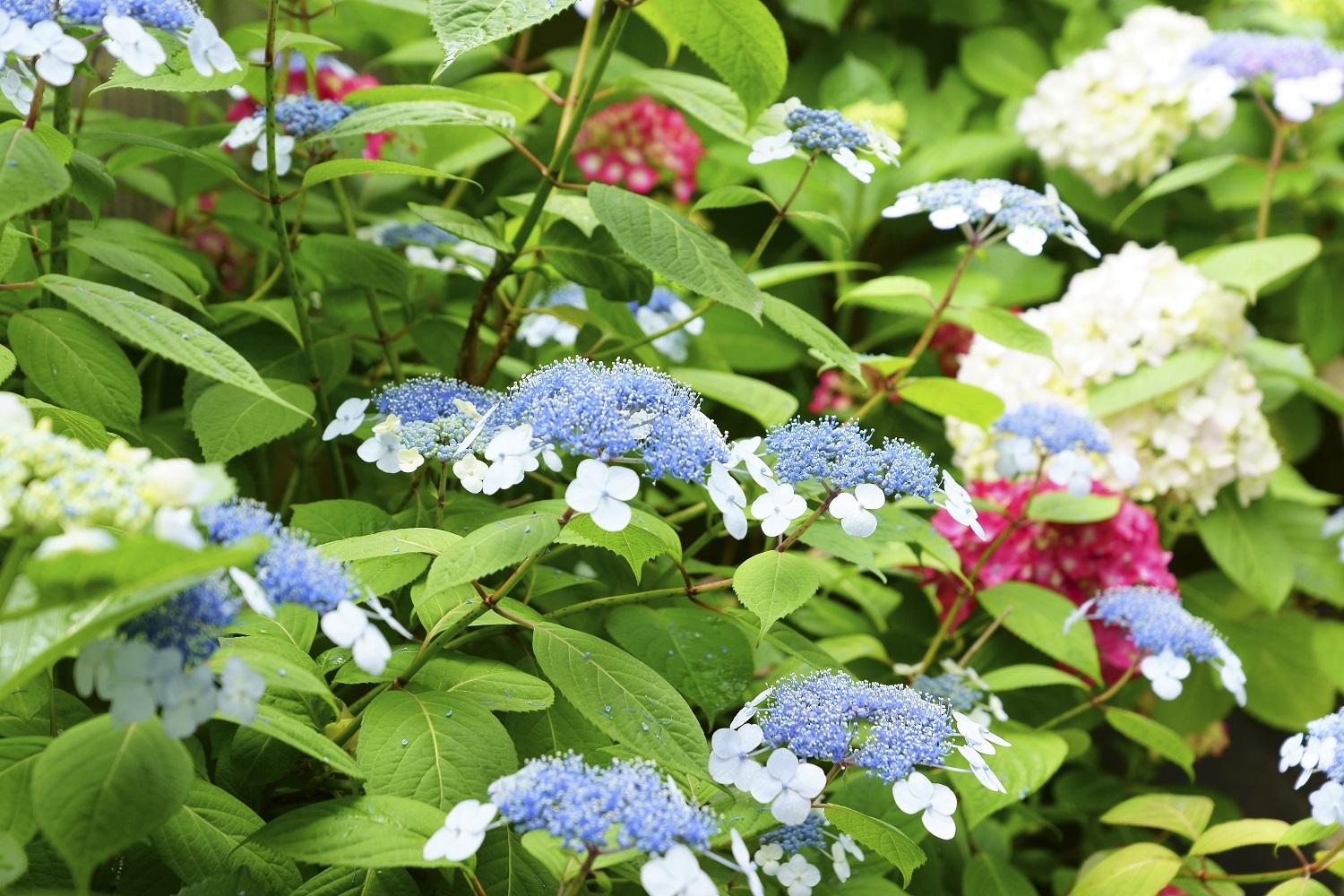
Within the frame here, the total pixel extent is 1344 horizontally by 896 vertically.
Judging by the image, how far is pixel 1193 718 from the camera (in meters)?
1.45

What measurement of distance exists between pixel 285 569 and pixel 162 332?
0.22 metres

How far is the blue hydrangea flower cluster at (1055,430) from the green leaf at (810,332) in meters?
0.29

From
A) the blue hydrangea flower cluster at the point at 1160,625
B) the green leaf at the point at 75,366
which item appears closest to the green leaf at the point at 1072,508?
the blue hydrangea flower cluster at the point at 1160,625

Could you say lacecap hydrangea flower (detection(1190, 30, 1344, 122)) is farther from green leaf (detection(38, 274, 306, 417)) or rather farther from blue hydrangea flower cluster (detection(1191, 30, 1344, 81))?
green leaf (detection(38, 274, 306, 417))

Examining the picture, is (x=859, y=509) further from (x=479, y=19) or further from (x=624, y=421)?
(x=479, y=19)

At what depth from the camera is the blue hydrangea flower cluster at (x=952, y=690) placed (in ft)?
3.24

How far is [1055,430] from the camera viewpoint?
3.61ft

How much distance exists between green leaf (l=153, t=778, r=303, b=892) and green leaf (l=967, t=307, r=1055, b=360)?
0.76m

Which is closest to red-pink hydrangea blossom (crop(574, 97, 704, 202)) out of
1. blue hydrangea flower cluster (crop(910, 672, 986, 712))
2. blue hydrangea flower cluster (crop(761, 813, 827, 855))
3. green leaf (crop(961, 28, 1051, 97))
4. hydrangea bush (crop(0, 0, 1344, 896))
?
hydrangea bush (crop(0, 0, 1344, 896))

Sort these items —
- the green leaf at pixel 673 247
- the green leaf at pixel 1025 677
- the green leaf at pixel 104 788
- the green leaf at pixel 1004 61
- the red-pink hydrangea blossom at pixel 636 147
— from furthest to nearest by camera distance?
the green leaf at pixel 1004 61 < the red-pink hydrangea blossom at pixel 636 147 < the green leaf at pixel 1025 677 < the green leaf at pixel 673 247 < the green leaf at pixel 104 788

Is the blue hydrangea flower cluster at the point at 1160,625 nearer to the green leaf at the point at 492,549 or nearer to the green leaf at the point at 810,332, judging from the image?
the green leaf at the point at 810,332

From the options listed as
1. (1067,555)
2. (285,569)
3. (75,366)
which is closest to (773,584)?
(285,569)

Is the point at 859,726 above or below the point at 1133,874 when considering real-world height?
above

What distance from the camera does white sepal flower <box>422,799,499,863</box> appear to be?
0.51 meters
